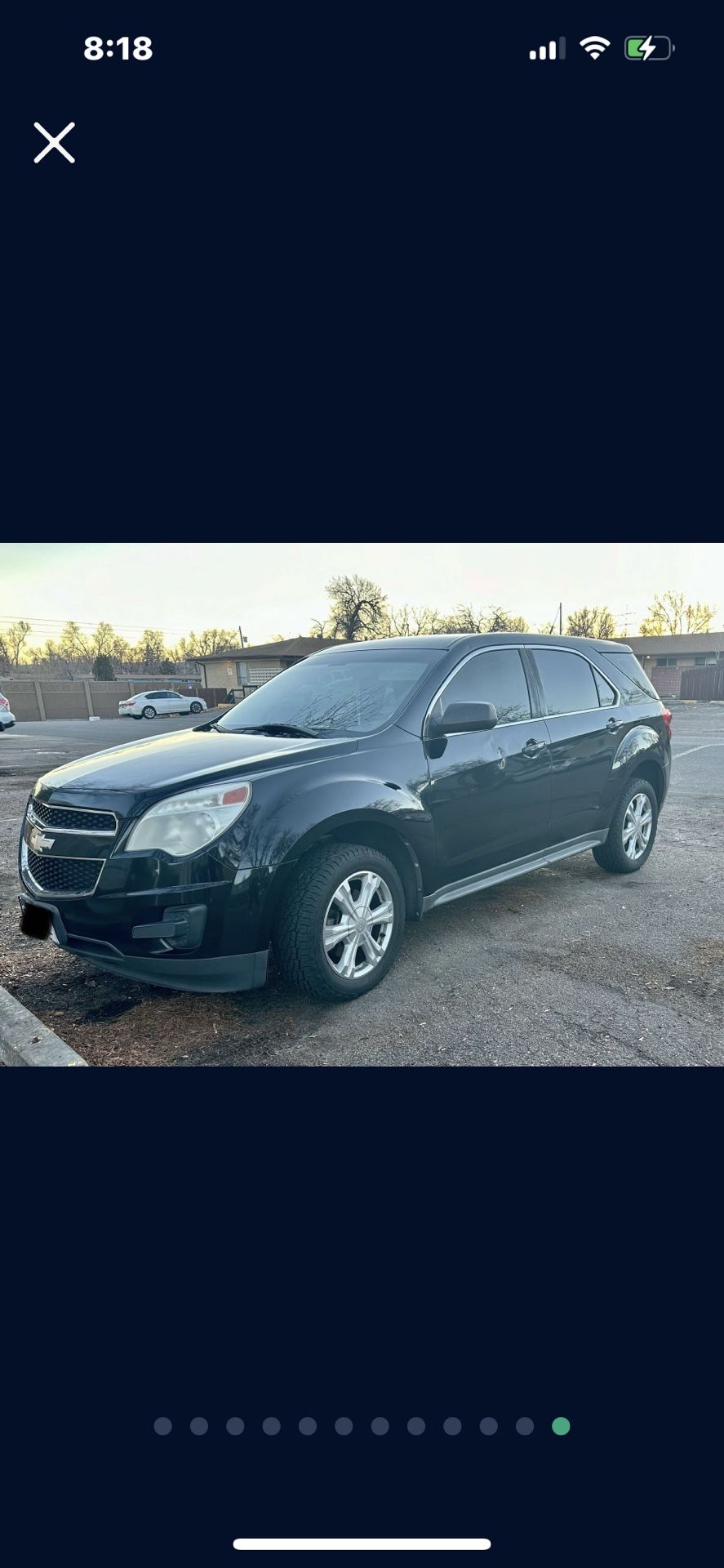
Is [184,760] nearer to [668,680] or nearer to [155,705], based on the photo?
[155,705]

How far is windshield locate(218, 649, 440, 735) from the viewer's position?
392 centimetres

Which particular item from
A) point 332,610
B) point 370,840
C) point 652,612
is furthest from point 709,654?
point 370,840

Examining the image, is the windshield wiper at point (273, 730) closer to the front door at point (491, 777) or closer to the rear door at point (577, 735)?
the front door at point (491, 777)

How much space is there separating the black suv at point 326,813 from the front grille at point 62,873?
0.01m

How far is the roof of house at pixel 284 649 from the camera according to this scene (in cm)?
4297

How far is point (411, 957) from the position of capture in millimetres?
4016

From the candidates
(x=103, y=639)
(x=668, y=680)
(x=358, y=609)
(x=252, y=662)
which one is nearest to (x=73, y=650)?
(x=103, y=639)

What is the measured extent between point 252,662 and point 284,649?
87.8 inches

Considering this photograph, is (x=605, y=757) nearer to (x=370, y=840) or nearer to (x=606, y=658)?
(x=606, y=658)

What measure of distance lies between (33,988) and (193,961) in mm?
1204
